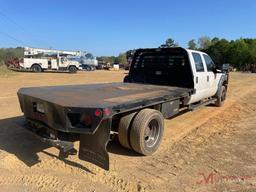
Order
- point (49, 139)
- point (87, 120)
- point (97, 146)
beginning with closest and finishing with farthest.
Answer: point (87, 120)
point (97, 146)
point (49, 139)

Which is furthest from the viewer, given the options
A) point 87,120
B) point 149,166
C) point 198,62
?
point 198,62

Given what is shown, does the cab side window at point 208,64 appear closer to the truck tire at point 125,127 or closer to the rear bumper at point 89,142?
the truck tire at point 125,127

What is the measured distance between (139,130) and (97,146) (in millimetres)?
907

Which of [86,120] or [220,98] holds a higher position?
[86,120]

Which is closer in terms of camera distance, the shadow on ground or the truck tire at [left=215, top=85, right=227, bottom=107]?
the shadow on ground

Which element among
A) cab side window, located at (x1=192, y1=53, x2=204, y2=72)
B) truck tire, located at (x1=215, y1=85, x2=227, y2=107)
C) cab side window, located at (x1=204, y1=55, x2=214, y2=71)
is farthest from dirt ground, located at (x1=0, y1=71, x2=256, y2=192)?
truck tire, located at (x1=215, y1=85, x2=227, y2=107)

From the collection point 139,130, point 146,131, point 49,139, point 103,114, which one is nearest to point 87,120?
point 103,114

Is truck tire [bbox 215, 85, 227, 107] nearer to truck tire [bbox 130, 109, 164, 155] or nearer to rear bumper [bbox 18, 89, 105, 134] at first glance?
truck tire [bbox 130, 109, 164, 155]

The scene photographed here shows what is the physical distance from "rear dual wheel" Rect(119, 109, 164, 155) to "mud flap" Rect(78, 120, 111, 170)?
0.78m

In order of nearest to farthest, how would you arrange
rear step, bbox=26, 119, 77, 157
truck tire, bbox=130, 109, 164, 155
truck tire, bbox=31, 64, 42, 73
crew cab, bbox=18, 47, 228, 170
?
crew cab, bbox=18, 47, 228, 170 < rear step, bbox=26, 119, 77, 157 < truck tire, bbox=130, 109, 164, 155 < truck tire, bbox=31, 64, 42, 73

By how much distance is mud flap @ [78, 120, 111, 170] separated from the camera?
399 cm

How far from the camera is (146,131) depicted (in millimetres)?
5117

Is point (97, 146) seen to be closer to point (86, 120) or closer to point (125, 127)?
point (86, 120)

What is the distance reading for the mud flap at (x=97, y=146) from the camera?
3986 mm
